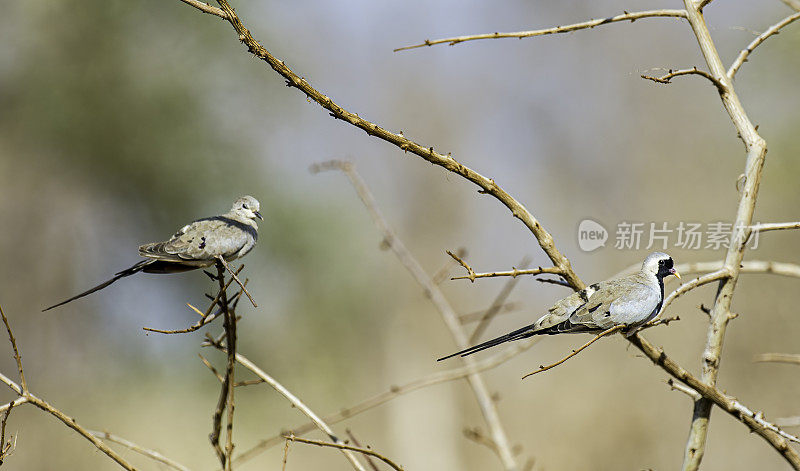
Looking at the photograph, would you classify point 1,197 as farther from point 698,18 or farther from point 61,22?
point 698,18

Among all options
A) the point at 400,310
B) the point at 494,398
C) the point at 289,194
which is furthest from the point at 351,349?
the point at 494,398

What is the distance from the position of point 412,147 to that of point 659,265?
0.60m

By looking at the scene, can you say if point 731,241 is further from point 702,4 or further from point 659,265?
point 702,4

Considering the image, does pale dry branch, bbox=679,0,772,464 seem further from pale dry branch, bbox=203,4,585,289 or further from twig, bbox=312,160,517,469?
twig, bbox=312,160,517,469

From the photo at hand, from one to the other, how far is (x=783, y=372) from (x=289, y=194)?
30.6 ft

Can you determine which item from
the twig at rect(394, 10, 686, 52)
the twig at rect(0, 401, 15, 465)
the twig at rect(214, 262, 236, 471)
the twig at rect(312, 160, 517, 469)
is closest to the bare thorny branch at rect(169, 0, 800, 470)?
the twig at rect(394, 10, 686, 52)

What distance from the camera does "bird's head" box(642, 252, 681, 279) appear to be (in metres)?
1.54

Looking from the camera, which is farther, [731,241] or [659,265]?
[731,241]

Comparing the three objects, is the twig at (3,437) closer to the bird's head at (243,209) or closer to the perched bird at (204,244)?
the perched bird at (204,244)

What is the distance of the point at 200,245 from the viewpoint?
2010 millimetres

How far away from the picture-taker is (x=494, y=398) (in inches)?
98.3

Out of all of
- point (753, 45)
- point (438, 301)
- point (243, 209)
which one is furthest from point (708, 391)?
point (243, 209)

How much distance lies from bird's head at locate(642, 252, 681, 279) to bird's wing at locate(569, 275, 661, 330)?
0.06 metres

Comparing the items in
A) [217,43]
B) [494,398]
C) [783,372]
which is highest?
[217,43]
